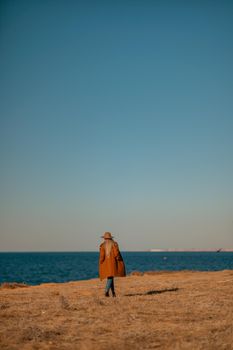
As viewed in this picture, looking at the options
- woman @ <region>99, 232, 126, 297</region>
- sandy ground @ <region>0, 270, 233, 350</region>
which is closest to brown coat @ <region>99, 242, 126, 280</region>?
woman @ <region>99, 232, 126, 297</region>

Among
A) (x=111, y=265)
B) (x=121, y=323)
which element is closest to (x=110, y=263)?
(x=111, y=265)

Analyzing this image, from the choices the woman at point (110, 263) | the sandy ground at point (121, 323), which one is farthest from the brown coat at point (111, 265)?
the sandy ground at point (121, 323)

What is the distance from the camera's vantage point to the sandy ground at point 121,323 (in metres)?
7.90

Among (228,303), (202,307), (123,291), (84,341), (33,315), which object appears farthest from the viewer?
(123,291)

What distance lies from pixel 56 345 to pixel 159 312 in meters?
4.24

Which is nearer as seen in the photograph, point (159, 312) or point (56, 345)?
point (56, 345)

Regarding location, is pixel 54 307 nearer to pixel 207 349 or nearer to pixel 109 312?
pixel 109 312

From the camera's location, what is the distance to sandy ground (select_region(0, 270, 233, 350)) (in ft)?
25.9

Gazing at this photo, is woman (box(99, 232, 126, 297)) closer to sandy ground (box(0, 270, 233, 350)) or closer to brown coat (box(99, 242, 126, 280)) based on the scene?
brown coat (box(99, 242, 126, 280))

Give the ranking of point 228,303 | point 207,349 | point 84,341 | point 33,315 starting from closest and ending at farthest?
1. point 207,349
2. point 84,341
3. point 33,315
4. point 228,303

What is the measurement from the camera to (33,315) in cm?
1118

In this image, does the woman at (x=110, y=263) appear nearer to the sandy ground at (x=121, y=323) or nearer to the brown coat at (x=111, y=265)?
the brown coat at (x=111, y=265)

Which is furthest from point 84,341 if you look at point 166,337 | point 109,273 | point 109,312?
point 109,273

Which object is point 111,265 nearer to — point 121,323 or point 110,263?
point 110,263
